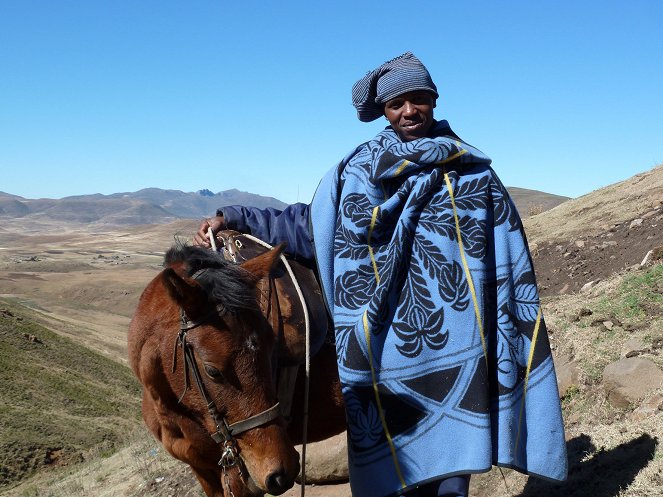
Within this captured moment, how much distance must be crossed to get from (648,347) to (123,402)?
43.2 ft

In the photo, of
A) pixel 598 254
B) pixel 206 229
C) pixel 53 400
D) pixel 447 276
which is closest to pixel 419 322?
pixel 447 276

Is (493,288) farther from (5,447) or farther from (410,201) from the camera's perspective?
(5,447)

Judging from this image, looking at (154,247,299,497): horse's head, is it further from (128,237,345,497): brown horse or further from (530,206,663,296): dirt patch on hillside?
(530,206,663,296): dirt patch on hillside

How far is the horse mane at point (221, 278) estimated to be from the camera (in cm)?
254

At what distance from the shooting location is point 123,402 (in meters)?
15.6

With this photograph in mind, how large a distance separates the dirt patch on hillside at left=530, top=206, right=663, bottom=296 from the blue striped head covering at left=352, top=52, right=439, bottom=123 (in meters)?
6.54

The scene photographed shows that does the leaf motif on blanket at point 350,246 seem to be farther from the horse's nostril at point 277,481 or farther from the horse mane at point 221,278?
the horse's nostril at point 277,481

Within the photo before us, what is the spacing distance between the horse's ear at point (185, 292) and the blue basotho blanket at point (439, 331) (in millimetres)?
626

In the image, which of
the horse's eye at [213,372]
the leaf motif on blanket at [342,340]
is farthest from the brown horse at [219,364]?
the leaf motif on blanket at [342,340]

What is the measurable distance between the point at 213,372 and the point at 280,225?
39.0 inches

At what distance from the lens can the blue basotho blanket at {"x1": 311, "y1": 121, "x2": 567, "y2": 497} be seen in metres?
2.70

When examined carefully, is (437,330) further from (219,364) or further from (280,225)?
(280,225)

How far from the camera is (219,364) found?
99.0 inches

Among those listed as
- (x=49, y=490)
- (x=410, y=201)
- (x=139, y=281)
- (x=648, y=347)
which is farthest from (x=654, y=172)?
(x=139, y=281)
